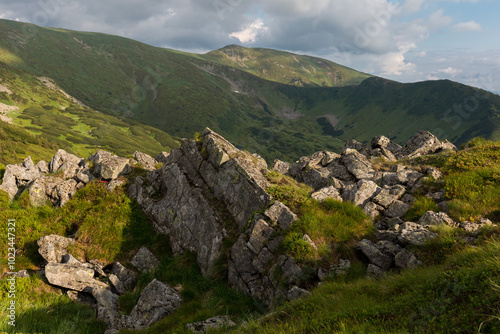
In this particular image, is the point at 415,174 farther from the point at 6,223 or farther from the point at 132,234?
the point at 6,223

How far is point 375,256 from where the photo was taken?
1020cm

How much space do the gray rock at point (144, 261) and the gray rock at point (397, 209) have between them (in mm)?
14207

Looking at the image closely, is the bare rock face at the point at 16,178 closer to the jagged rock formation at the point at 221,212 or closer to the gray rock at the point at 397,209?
the jagged rock formation at the point at 221,212

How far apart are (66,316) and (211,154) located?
1276 cm

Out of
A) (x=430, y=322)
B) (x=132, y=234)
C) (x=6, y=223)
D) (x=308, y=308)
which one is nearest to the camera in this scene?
(x=430, y=322)

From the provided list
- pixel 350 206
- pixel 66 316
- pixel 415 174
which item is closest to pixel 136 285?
pixel 66 316

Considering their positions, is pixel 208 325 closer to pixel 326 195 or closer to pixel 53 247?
pixel 326 195

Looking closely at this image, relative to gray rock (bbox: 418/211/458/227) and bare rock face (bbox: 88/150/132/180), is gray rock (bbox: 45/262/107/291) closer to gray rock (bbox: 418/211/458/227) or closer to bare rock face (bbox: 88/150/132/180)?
bare rock face (bbox: 88/150/132/180)

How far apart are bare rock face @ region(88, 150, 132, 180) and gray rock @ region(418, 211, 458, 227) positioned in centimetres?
2215

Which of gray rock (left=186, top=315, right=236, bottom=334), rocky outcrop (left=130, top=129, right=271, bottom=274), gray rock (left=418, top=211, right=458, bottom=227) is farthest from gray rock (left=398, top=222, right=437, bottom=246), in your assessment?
gray rock (left=186, top=315, right=236, bottom=334)

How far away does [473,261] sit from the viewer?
6422 mm

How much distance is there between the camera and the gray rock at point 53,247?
14836mm

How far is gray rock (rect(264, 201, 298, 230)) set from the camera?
12.8m

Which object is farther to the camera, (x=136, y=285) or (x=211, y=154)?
(x=211, y=154)
